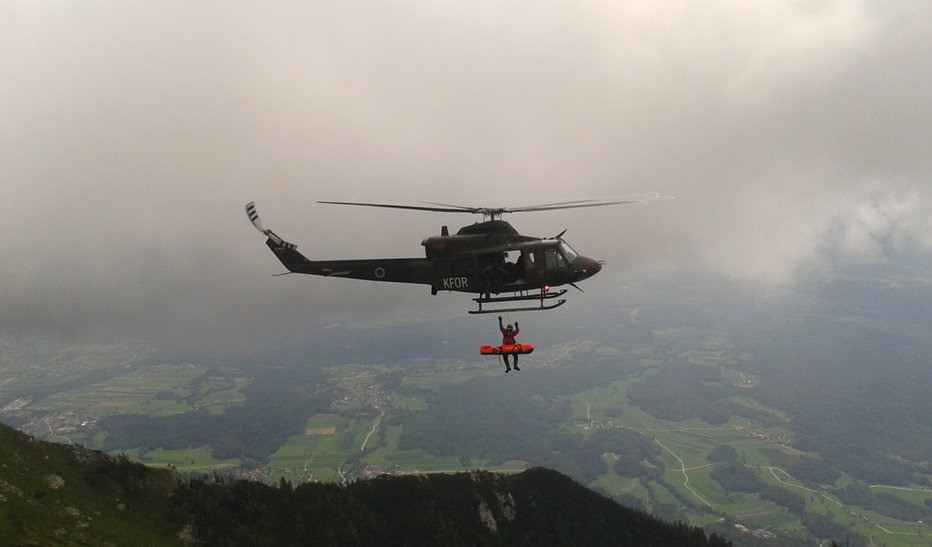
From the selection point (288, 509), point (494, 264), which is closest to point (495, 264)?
point (494, 264)

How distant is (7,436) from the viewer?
314 feet

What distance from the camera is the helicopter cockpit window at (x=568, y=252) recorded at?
4394cm

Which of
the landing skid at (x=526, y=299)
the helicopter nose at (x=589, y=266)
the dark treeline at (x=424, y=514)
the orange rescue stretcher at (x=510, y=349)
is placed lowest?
the dark treeline at (x=424, y=514)

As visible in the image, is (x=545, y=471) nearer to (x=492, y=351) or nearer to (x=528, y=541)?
(x=528, y=541)

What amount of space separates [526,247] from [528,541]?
394 ft

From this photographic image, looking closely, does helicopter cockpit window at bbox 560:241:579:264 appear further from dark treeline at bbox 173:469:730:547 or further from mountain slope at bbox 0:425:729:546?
dark treeline at bbox 173:469:730:547

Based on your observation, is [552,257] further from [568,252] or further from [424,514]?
[424,514]

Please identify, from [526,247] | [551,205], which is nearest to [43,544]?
[526,247]

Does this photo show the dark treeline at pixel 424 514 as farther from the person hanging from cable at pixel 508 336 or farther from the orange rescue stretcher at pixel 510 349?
the person hanging from cable at pixel 508 336

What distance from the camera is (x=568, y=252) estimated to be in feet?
146

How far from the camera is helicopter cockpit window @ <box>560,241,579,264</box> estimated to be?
1730 inches

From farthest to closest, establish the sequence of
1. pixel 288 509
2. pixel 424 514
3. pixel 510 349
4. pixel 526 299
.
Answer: pixel 424 514 < pixel 288 509 < pixel 510 349 < pixel 526 299

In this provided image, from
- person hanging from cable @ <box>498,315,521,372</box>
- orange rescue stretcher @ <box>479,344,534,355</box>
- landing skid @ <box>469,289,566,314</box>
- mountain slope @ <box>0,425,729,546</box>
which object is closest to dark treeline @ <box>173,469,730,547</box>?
mountain slope @ <box>0,425,729,546</box>

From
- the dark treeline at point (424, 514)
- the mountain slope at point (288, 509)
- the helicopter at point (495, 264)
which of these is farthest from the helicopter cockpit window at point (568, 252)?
the dark treeline at point (424, 514)
